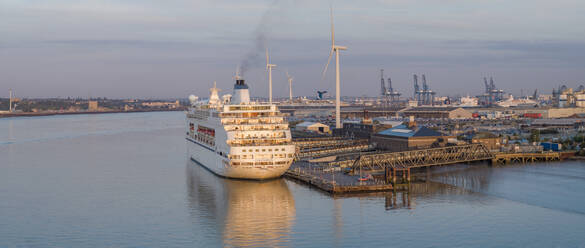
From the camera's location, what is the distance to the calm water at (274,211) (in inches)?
538

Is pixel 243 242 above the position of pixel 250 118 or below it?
below

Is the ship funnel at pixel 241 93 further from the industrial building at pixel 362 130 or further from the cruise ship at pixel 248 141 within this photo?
the industrial building at pixel 362 130

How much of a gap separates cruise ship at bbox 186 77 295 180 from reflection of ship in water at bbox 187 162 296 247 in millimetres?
563

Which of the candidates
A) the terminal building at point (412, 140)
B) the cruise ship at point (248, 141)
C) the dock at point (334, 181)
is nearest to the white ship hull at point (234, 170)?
the cruise ship at point (248, 141)

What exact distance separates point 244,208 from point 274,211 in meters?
0.96

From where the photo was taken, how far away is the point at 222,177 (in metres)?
21.8

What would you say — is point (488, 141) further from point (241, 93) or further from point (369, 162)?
point (241, 93)

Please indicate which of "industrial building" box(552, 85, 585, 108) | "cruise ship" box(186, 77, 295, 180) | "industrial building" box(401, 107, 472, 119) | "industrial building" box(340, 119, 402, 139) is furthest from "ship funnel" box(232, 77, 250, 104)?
"industrial building" box(552, 85, 585, 108)

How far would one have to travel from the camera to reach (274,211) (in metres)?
16.6

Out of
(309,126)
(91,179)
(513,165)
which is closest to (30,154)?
(91,179)

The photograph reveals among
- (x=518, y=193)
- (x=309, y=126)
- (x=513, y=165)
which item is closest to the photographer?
(x=518, y=193)

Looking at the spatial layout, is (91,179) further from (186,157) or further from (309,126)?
(309,126)

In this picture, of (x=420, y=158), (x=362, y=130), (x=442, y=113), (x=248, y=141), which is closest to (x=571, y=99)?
(x=442, y=113)

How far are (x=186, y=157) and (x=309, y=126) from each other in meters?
17.2
